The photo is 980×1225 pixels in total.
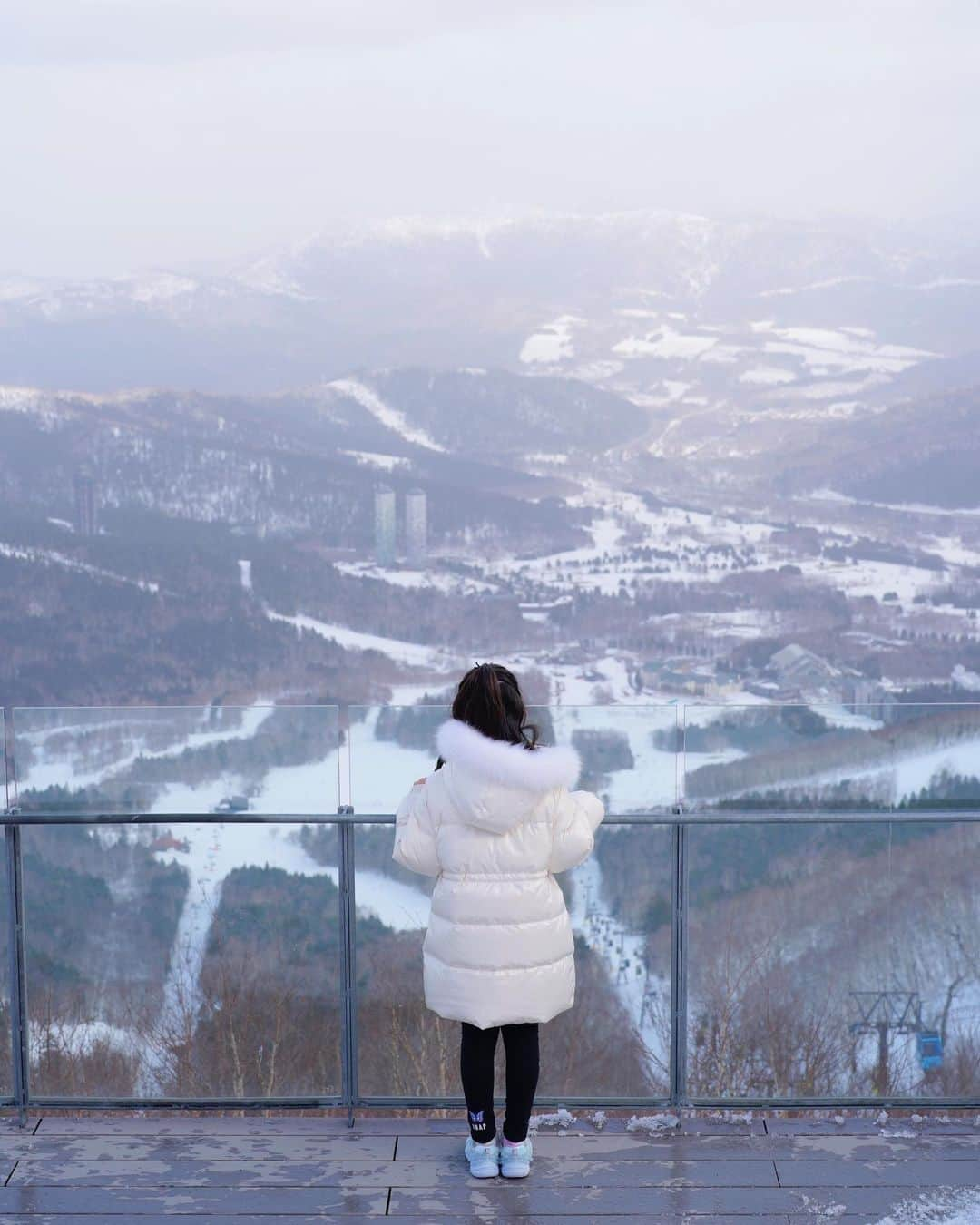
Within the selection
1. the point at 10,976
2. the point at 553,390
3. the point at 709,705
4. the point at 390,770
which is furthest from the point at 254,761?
the point at 553,390

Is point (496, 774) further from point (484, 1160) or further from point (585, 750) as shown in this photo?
point (484, 1160)

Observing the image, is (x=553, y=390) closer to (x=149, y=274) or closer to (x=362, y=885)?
(x=149, y=274)

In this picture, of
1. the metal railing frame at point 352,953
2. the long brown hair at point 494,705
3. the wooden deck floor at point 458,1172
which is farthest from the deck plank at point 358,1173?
the long brown hair at point 494,705

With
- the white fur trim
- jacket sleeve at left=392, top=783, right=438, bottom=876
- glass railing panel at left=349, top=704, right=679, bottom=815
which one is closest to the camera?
the white fur trim

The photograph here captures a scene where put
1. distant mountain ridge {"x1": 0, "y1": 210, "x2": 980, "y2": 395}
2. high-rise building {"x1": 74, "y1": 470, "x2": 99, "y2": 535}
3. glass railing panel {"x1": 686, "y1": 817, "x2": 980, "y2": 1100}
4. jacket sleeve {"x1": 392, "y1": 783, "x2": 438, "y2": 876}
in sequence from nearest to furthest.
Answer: jacket sleeve {"x1": 392, "y1": 783, "x2": 438, "y2": 876} → glass railing panel {"x1": 686, "y1": 817, "x2": 980, "y2": 1100} → high-rise building {"x1": 74, "y1": 470, "x2": 99, "y2": 535} → distant mountain ridge {"x1": 0, "y1": 210, "x2": 980, "y2": 395}

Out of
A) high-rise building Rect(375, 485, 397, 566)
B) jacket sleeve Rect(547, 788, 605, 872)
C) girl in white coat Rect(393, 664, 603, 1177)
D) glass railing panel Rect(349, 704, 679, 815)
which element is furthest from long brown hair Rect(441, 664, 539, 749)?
high-rise building Rect(375, 485, 397, 566)

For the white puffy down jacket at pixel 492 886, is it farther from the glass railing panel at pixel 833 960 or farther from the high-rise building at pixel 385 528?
the high-rise building at pixel 385 528

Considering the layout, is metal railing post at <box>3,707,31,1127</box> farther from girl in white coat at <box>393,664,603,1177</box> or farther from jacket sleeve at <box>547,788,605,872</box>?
jacket sleeve at <box>547,788,605,872</box>
